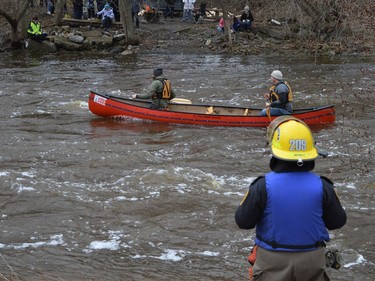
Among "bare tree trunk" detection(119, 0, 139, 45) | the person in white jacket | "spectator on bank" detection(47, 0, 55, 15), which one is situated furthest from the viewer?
"spectator on bank" detection(47, 0, 55, 15)

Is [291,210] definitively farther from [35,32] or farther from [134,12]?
[134,12]

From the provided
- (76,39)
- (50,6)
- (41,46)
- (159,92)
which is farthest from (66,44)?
(159,92)

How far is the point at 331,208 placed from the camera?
3.39 metres

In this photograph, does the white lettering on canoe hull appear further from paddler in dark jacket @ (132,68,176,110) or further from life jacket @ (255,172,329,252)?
life jacket @ (255,172,329,252)

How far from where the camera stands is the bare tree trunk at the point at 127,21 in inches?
1019

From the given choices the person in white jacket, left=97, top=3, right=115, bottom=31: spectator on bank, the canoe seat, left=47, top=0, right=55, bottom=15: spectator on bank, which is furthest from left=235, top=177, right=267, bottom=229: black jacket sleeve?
left=47, top=0, right=55, bottom=15: spectator on bank

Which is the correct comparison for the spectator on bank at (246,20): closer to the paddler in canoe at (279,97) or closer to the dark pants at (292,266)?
the paddler in canoe at (279,97)

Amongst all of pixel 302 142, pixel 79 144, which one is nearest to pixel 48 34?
pixel 79 144

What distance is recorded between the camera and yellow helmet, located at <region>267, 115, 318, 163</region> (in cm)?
334

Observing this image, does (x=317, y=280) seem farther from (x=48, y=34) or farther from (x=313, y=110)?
(x=48, y=34)

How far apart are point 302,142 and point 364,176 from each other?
672cm

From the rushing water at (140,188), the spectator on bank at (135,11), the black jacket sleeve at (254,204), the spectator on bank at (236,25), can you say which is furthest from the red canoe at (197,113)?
the spectator on bank at (135,11)

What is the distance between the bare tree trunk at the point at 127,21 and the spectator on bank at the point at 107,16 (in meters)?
1.71

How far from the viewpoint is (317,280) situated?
3.43 m
